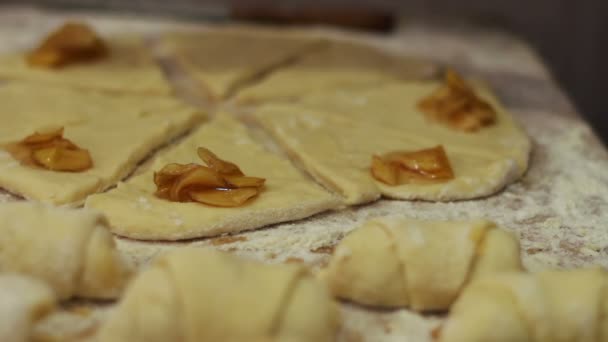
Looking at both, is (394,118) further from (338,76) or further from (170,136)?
(170,136)

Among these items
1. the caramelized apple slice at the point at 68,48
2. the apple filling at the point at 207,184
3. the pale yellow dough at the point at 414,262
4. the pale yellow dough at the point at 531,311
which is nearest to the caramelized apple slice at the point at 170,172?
the apple filling at the point at 207,184

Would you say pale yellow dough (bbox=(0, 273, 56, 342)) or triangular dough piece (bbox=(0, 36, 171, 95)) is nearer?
pale yellow dough (bbox=(0, 273, 56, 342))

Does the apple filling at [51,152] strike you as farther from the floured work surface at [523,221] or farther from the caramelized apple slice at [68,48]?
the caramelized apple slice at [68,48]

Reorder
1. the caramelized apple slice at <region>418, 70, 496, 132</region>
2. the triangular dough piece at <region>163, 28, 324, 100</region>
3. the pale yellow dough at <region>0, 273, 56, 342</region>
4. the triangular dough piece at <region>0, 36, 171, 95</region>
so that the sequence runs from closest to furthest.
A: the pale yellow dough at <region>0, 273, 56, 342</region> < the caramelized apple slice at <region>418, 70, 496, 132</region> < the triangular dough piece at <region>0, 36, 171, 95</region> < the triangular dough piece at <region>163, 28, 324, 100</region>

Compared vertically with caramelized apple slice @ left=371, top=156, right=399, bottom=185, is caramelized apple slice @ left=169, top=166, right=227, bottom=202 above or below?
above

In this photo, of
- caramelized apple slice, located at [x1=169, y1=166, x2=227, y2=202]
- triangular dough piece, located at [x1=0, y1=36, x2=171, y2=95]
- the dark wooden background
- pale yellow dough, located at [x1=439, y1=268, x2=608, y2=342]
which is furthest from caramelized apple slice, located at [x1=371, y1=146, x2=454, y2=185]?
the dark wooden background

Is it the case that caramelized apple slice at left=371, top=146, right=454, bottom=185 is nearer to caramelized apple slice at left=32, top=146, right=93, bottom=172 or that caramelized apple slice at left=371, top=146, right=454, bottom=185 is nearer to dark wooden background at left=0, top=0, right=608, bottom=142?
caramelized apple slice at left=32, top=146, right=93, bottom=172

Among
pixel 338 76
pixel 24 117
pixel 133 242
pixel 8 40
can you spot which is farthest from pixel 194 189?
pixel 8 40
